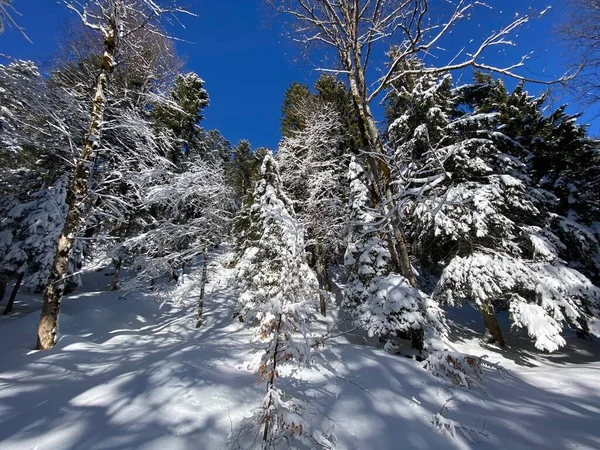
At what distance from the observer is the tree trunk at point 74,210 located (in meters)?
5.49

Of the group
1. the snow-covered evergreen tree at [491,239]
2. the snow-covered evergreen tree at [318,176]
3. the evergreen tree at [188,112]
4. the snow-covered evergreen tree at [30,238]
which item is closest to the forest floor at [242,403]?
the snow-covered evergreen tree at [491,239]

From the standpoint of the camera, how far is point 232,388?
3572 millimetres

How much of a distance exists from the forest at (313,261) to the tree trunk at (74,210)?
0.04 m

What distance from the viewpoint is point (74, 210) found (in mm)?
5879

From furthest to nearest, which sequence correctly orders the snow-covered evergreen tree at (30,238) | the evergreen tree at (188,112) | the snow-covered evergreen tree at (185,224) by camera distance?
the evergreen tree at (188,112) → the snow-covered evergreen tree at (30,238) → the snow-covered evergreen tree at (185,224)

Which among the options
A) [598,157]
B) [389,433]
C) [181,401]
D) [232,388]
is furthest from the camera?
[598,157]

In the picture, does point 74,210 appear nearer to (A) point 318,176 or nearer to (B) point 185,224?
(B) point 185,224

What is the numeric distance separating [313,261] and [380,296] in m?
8.36

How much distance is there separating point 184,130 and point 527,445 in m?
17.5

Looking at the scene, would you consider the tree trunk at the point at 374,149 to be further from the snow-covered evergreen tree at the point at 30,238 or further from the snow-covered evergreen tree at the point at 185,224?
the snow-covered evergreen tree at the point at 30,238

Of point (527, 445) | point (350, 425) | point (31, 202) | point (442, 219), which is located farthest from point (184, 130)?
point (527, 445)

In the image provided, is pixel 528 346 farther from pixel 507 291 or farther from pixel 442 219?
pixel 442 219

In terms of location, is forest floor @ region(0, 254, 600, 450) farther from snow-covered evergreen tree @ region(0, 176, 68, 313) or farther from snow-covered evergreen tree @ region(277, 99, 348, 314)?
snow-covered evergreen tree @ region(277, 99, 348, 314)

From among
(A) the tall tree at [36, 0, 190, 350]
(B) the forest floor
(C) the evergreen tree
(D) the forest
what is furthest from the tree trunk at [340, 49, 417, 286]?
(C) the evergreen tree
